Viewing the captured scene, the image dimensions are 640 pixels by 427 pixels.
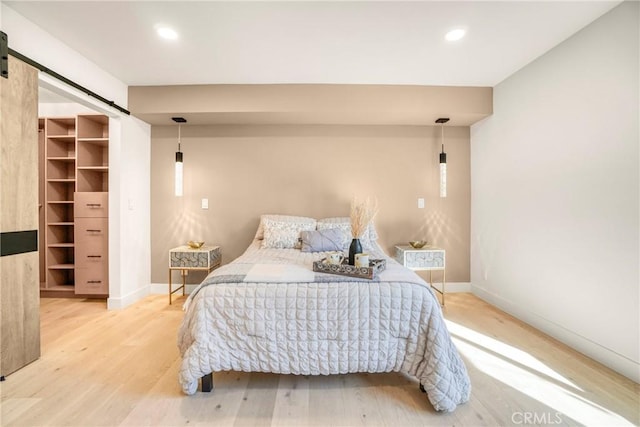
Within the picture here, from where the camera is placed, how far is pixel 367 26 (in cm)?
207

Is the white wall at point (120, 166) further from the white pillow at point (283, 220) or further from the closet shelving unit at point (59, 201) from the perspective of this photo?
the white pillow at point (283, 220)

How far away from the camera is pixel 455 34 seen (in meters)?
2.16

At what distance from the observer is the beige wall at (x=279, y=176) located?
351cm

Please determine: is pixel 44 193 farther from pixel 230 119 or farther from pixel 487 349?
pixel 487 349

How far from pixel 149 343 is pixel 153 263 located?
58.7 inches

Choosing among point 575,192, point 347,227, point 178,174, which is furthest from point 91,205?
point 575,192

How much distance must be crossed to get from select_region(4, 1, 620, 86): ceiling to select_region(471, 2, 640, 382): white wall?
0.90 ft

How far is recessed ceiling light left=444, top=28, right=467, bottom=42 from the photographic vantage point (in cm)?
212

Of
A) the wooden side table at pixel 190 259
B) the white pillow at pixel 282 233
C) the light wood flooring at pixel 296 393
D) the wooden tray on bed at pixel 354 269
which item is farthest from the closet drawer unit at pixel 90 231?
the wooden tray on bed at pixel 354 269

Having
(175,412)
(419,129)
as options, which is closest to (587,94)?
(419,129)

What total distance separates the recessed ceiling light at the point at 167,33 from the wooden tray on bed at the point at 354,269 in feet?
6.88

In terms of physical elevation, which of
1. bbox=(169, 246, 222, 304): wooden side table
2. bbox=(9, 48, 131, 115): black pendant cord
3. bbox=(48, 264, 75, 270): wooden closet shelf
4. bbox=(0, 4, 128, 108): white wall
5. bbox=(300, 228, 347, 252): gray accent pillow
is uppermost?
bbox=(0, 4, 128, 108): white wall

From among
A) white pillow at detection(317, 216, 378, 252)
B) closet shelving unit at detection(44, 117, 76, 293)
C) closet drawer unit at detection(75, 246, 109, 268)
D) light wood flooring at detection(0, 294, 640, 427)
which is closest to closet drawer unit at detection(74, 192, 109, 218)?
closet shelving unit at detection(44, 117, 76, 293)

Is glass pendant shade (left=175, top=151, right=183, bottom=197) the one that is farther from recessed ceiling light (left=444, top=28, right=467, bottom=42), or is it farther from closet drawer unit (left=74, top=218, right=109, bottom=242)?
recessed ceiling light (left=444, top=28, right=467, bottom=42)
